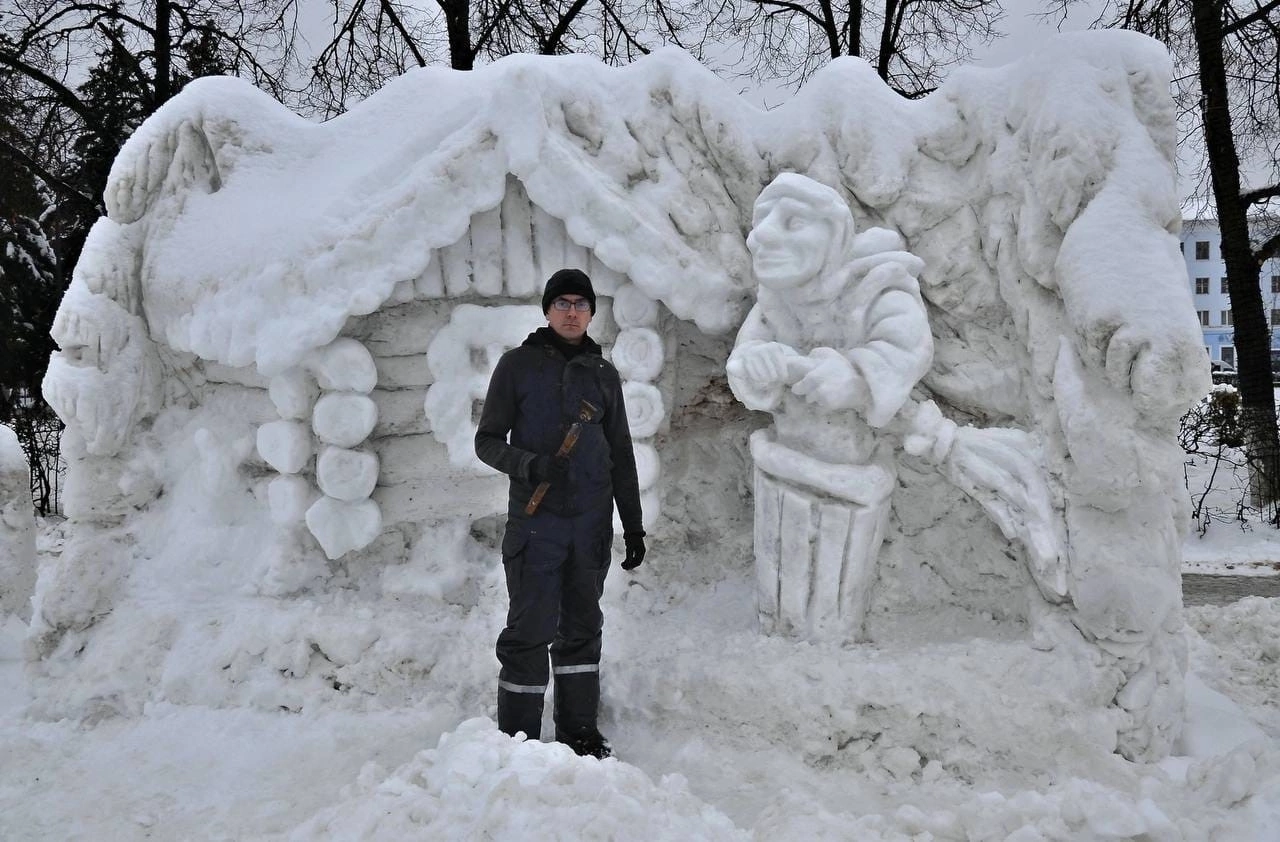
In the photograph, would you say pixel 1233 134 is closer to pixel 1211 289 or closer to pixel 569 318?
pixel 569 318

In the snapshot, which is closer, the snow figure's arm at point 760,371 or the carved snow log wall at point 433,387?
the snow figure's arm at point 760,371

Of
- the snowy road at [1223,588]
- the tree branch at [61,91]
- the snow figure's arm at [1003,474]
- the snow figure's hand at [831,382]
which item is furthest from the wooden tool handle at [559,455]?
the tree branch at [61,91]

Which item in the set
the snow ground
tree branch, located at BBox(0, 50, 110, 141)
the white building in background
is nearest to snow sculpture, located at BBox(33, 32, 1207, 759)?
the snow ground

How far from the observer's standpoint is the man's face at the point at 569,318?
8.86 ft

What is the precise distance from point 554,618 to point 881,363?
127cm

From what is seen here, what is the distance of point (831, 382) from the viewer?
9.48 feet

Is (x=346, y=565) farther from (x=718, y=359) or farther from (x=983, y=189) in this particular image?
(x=983, y=189)

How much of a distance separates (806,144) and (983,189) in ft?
2.08

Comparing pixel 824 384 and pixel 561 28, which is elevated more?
pixel 561 28

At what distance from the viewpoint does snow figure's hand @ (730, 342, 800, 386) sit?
9.69ft

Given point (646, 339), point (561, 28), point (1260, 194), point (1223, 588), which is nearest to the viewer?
point (646, 339)

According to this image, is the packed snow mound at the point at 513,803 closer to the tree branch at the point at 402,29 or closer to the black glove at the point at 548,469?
the black glove at the point at 548,469

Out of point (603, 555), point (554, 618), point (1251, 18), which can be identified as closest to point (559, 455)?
point (603, 555)

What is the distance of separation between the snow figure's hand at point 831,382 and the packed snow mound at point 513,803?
49.4 inches
